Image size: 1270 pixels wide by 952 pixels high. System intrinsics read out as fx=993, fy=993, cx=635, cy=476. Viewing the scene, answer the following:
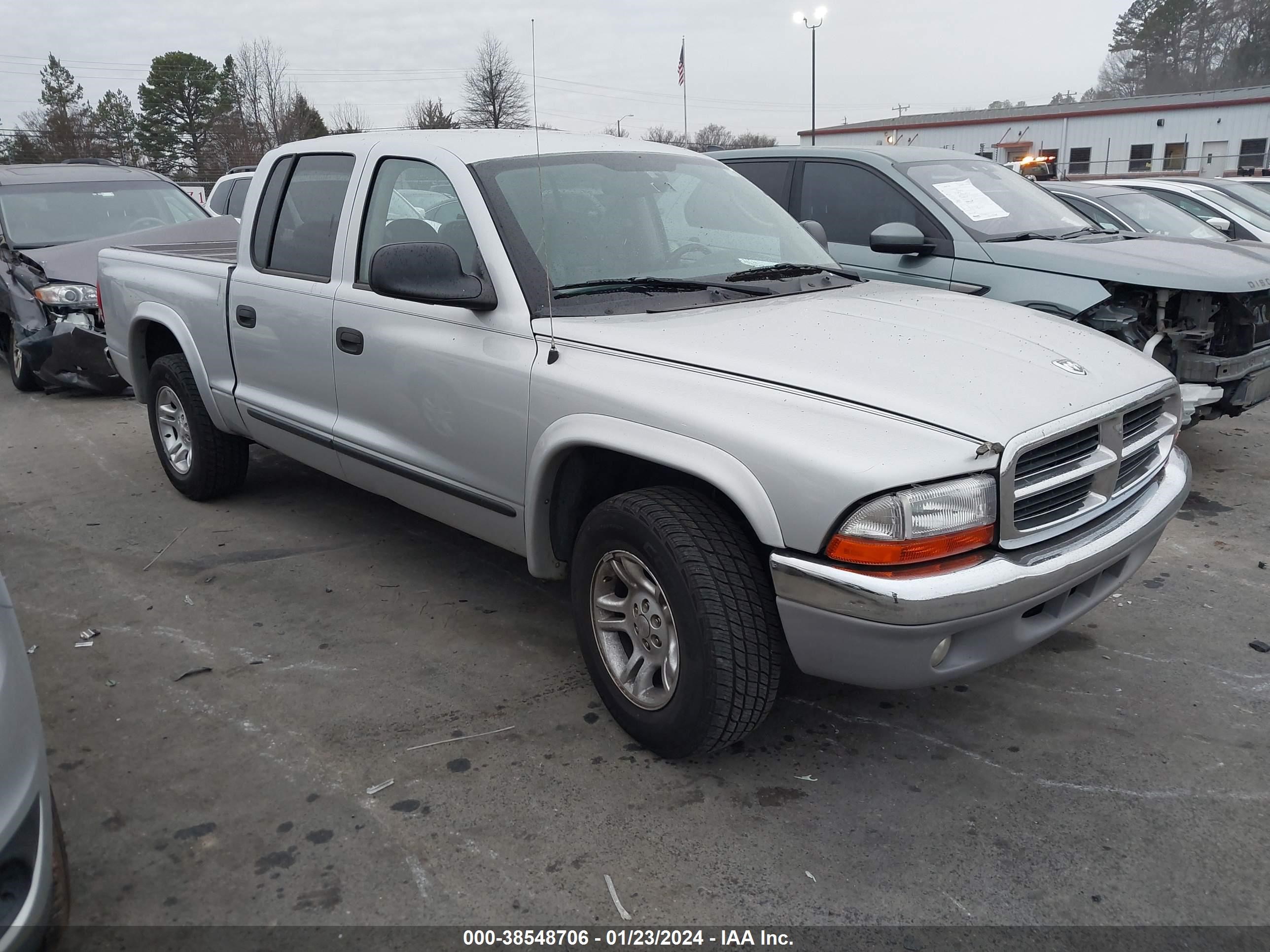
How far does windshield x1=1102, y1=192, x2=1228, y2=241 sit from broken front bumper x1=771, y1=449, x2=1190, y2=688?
25.1 feet

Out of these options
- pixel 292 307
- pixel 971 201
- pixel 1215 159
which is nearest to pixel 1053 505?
pixel 292 307

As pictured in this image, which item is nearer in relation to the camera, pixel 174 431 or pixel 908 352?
pixel 908 352

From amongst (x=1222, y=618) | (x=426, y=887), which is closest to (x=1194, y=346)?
(x=1222, y=618)

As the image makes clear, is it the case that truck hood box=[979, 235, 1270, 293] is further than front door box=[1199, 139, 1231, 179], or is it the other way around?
front door box=[1199, 139, 1231, 179]

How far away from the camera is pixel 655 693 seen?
2938 mm

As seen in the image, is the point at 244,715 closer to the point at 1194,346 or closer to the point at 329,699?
the point at 329,699

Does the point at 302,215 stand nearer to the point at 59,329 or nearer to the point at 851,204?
the point at 851,204

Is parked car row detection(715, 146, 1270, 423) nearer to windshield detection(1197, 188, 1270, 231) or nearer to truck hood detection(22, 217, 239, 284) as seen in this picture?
truck hood detection(22, 217, 239, 284)

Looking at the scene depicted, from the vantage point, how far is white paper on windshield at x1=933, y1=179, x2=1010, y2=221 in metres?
5.88

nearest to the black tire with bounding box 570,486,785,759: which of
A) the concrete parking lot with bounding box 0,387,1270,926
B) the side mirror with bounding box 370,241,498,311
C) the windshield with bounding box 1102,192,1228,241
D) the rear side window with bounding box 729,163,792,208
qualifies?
the concrete parking lot with bounding box 0,387,1270,926

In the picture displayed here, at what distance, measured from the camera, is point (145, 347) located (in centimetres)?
557

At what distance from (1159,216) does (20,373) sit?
10.2 metres

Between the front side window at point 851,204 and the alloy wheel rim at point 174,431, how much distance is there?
390cm

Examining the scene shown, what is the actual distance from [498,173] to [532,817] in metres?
2.17
